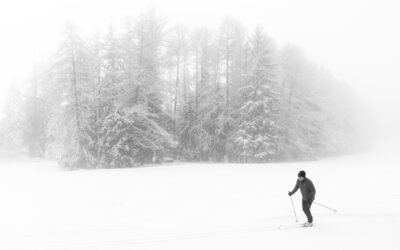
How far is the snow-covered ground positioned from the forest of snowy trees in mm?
8360

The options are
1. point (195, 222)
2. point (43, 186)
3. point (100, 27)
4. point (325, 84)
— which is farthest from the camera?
point (325, 84)

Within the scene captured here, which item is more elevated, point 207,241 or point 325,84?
point 325,84

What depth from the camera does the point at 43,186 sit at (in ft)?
59.4

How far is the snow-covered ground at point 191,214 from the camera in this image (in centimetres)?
893

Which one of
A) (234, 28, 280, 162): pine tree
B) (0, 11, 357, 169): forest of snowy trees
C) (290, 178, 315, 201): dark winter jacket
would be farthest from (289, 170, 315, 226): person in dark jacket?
(234, 28, 280, 162): pine tree

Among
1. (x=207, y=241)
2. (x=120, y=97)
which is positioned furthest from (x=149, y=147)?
(x=207, y=241)

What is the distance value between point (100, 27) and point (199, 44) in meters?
9.93

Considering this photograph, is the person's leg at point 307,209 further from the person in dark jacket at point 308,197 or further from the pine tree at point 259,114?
the pine tree at point 259,114

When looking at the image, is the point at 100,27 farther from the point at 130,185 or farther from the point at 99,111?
the point at 130,185

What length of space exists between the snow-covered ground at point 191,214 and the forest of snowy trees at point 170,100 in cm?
836

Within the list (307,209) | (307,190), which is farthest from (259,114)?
(307,209)

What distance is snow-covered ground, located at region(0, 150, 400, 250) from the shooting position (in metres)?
8.93

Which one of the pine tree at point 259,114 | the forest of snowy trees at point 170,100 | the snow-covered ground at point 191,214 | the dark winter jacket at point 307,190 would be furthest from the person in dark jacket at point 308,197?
the pine tree at point 259,114

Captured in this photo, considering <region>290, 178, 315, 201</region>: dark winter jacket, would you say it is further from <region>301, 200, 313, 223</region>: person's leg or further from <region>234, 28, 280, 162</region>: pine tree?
<region>234, 28, 280, 162</region>: pine tree
